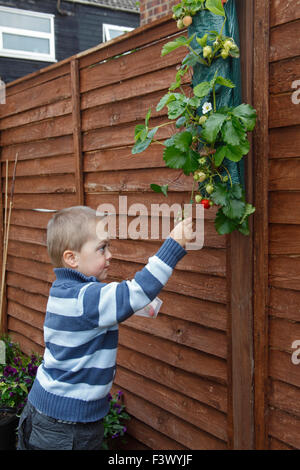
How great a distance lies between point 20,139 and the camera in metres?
4.20

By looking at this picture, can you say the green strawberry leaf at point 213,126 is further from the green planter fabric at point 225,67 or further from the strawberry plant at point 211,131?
the green planter fabric at point 225,67

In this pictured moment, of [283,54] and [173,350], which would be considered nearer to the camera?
[283,54]

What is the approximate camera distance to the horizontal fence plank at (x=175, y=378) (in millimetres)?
2338

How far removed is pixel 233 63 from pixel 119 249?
141 centimetres

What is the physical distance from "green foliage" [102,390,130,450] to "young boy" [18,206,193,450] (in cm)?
84

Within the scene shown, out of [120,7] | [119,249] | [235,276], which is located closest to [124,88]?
[119,249]

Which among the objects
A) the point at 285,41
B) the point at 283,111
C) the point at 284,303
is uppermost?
the point at 285,41

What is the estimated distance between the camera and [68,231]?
6.50 feet

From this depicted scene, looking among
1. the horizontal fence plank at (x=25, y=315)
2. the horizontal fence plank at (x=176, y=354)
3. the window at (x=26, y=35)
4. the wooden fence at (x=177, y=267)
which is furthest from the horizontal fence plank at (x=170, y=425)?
the window at (x=26, y=35)

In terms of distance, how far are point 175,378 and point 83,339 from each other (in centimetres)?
88

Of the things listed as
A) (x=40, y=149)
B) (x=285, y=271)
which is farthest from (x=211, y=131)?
(x=40, y=149)

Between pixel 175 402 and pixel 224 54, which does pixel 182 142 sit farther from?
pixel 175 402

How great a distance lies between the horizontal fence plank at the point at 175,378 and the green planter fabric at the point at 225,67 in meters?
1.07
